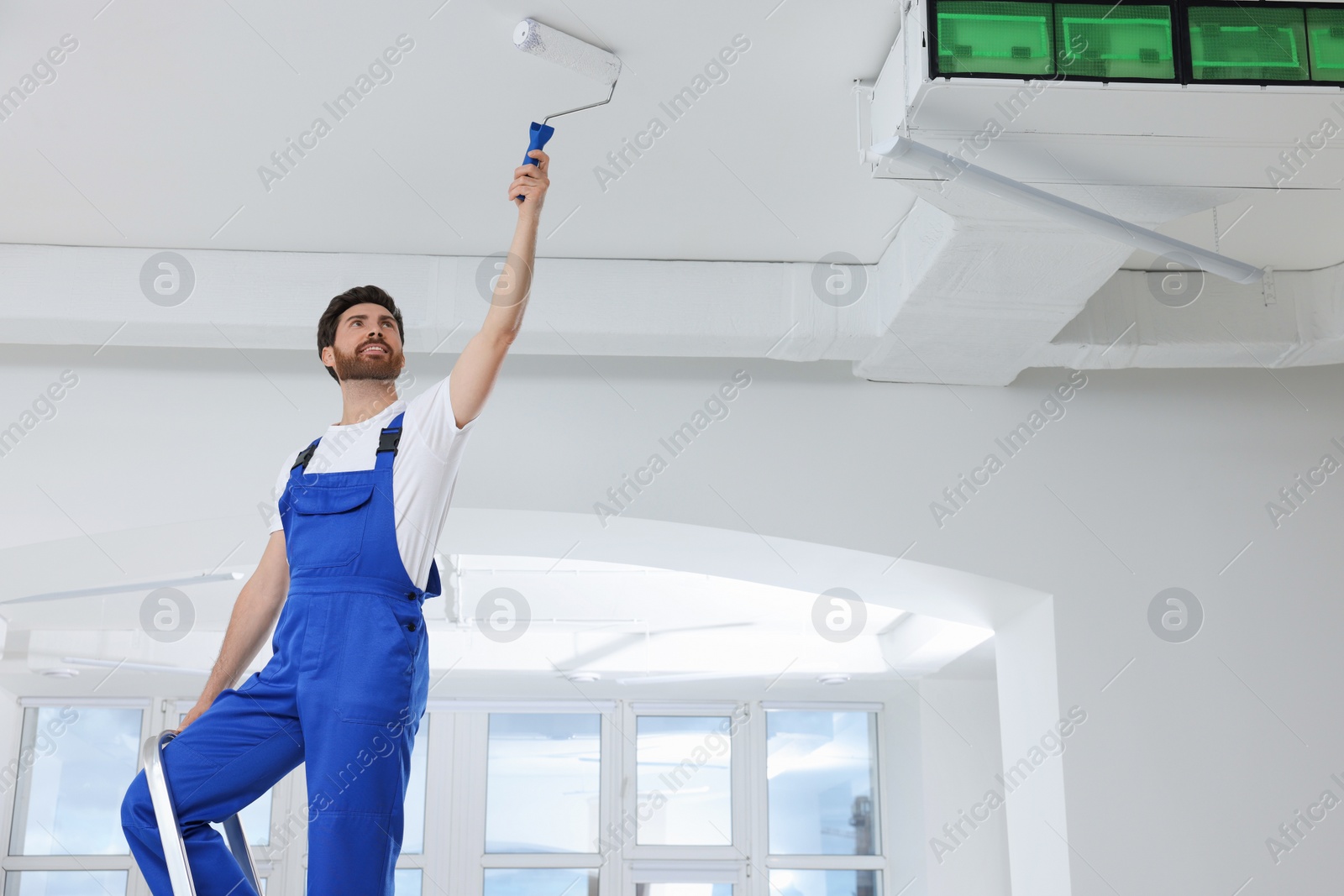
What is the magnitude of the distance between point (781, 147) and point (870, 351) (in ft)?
2.78

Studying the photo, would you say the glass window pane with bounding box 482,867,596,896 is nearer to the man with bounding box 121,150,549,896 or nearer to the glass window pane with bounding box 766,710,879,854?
the glass window pane with bounding box 766,710,879,854

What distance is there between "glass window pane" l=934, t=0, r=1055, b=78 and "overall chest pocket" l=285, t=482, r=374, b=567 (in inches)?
50.2

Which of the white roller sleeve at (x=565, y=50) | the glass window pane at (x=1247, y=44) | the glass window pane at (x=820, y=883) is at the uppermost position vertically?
the white roller sleeve at (x=565, y=50)

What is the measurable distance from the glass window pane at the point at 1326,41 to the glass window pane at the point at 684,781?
23.4ft

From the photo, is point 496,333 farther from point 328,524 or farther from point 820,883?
point 820,883

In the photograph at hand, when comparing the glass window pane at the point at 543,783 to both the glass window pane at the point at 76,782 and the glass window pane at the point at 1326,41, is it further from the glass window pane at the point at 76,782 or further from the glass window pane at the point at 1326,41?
the glass window pane at the point at 1326,41

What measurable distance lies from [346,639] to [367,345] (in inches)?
21.3


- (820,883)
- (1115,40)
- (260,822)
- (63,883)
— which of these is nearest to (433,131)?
(1115,40)

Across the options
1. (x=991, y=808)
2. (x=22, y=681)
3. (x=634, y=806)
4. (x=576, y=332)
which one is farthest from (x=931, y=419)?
(x=22, y=681)

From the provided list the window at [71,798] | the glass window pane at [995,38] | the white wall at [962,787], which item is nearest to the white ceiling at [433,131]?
the glass window pane at [995,38]

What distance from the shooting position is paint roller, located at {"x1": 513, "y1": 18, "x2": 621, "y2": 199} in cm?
258

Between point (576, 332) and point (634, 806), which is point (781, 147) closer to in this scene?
point (576, 332)

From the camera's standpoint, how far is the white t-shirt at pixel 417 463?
1.81m

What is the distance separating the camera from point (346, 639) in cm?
171
